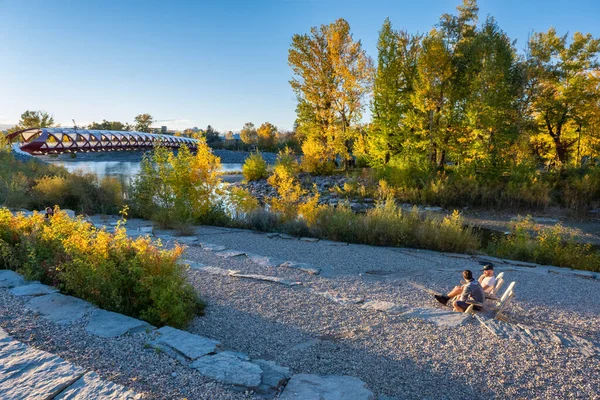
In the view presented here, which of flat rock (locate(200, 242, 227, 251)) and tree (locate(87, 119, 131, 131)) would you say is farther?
tree (locate(87, 119, 131, 131))

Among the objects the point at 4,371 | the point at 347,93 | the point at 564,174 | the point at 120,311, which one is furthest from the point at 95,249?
the point at 564,174

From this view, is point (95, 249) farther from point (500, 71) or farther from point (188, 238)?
point (500, 71)

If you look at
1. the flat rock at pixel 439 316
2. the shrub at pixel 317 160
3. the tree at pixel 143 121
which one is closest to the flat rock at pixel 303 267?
the flat rock at pixel 439 316

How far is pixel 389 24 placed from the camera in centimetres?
2119

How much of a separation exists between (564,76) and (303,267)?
865 inches

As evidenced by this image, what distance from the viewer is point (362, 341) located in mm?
4297

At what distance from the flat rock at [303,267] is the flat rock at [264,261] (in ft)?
0.56

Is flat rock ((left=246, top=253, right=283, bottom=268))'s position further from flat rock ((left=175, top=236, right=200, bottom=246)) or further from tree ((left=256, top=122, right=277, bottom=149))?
tree ((left=256, top=122, right=277, bottom=149))

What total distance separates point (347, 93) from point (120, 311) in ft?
71.6

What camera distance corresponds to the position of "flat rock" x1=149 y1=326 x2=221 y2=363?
337 centimetres

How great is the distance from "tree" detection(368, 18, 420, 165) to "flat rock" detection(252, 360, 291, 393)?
19.7 meters


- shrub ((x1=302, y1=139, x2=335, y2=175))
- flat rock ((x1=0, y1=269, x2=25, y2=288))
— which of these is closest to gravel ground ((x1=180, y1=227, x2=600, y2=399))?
flat rock ((x1=0, y1=269, x2=25, y2=288))

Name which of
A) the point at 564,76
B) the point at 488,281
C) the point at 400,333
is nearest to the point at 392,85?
the point at 564,76

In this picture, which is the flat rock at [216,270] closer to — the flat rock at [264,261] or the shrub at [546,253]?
the flat rock at [264,261]
